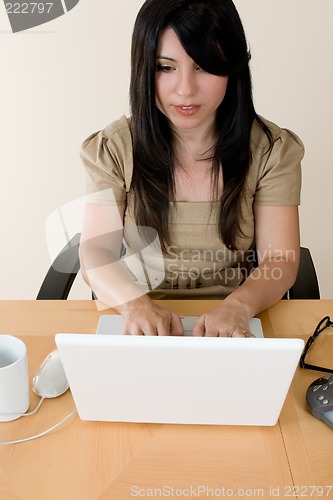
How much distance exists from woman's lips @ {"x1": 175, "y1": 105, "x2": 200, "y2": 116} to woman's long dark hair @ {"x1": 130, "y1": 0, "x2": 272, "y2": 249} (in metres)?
0.07

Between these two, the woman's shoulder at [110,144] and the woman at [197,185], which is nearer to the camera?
the woman at [197,185]

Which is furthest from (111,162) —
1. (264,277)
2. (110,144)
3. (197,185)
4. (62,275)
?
(264,277)

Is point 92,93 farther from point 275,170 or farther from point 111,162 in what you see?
point 275,170

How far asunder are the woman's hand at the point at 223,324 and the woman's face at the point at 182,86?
0.43 meters

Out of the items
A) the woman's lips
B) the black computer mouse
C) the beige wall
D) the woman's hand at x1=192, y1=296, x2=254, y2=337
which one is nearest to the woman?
the woman's lips

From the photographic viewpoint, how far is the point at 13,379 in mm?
897

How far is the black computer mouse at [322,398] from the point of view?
0.92m

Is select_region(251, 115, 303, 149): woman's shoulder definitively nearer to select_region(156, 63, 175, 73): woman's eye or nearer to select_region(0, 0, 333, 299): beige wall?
select_region(156, 63, 175, 73): woman's eye

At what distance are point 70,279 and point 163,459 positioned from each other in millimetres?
731

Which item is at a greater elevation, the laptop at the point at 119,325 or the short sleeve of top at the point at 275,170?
the short sleeve of top at the point at 275,170

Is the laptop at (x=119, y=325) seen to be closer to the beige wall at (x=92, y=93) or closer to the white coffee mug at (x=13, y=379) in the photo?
the white coffee mug at (x=13, y=379)

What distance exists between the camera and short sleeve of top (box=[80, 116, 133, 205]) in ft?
4.57

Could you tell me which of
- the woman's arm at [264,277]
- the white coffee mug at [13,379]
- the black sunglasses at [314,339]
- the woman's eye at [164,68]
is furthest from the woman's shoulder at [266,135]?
the white coffee mug at [13,379]

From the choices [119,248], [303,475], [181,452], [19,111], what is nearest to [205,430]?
[181,452]
